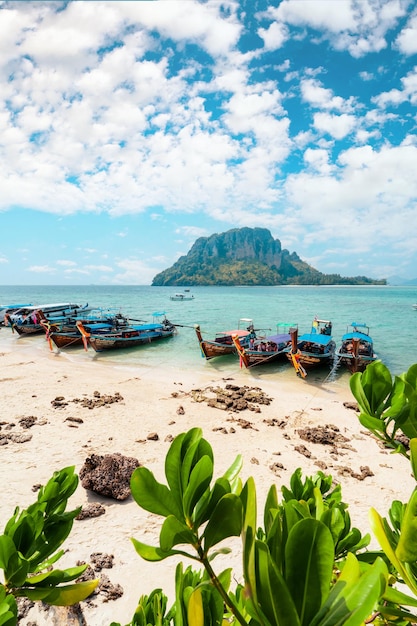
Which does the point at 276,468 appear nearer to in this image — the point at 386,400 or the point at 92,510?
the point at 92,510

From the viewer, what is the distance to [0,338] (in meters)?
26.9

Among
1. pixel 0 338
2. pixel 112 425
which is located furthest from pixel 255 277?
pixel 112 425

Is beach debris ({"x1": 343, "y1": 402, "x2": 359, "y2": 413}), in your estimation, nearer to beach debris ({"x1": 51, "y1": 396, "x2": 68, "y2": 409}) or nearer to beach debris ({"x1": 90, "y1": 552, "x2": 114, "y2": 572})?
beach debris ({"x1": 90, "y1": 552, "x2": 114, "y2": 572})

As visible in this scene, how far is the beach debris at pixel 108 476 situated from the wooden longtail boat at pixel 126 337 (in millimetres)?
14310

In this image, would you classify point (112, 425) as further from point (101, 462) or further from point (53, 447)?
point (101, 462)

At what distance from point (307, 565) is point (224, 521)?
19 cm

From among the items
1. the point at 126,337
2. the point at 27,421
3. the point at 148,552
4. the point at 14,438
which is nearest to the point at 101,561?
the point at 14,438

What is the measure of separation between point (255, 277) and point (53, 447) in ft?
593

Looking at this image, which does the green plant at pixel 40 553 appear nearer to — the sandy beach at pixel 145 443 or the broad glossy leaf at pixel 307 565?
the broad glossy leaf at pixel 307 565

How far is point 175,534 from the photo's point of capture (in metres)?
0.67

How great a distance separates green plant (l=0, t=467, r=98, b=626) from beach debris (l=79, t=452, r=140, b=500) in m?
5.59

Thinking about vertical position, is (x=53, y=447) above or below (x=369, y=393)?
below

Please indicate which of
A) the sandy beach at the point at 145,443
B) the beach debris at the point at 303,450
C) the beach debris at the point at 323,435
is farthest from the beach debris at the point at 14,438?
the beach debris at the point at 323,435

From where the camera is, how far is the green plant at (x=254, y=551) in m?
0.52
